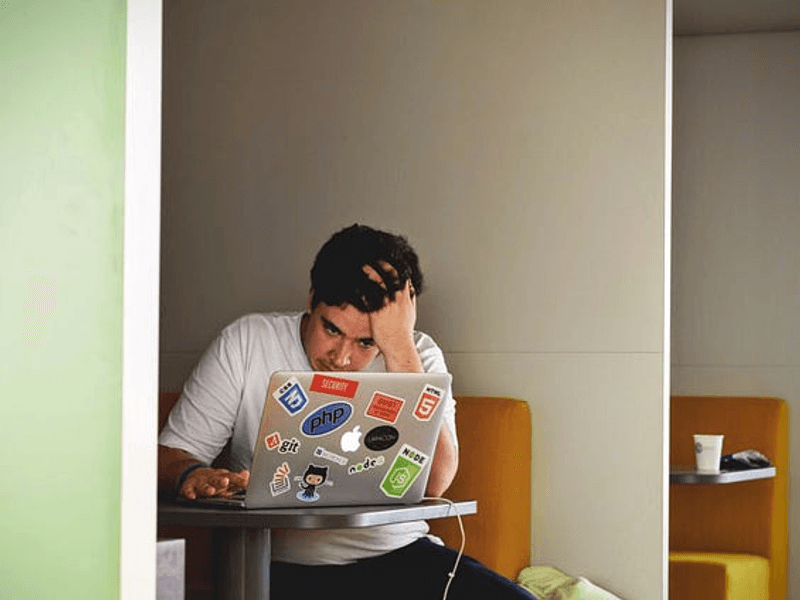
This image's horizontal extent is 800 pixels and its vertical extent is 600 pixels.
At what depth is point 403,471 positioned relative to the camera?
2.80 m

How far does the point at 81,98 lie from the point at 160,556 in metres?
0.53

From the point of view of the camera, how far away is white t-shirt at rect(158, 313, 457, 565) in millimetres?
→ 3316

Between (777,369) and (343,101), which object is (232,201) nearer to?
(343,101)

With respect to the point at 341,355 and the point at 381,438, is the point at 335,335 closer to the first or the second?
the point at 341,355

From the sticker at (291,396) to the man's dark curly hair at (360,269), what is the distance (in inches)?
31.1

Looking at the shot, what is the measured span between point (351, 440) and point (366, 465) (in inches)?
2.4

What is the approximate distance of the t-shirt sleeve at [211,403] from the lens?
331 centimetres

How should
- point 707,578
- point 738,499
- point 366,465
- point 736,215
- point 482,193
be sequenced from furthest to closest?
point 736,215
point 738,499
point 707,578
point 482,193
point 366,465

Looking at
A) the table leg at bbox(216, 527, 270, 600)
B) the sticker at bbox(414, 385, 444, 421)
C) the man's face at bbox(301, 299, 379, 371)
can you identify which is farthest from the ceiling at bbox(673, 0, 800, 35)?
the table leg at bbox(216, 527, 270, 600)

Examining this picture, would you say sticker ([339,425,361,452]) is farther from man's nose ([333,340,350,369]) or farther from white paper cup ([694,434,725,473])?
white paper cup ([694,434,725,473])

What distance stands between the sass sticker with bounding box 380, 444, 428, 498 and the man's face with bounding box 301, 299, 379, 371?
0.68m

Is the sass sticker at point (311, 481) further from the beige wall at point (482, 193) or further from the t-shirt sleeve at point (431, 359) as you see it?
the beige wall at point (482, 193)

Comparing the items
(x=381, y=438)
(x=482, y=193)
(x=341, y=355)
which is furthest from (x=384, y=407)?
(x=482, y=193)

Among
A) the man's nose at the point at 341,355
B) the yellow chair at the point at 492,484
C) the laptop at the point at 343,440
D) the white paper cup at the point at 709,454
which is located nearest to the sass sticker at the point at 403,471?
the laptop at the point at 343,440
